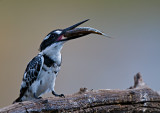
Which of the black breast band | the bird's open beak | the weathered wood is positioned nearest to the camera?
the weathered wood

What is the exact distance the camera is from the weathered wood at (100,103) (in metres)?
1.46

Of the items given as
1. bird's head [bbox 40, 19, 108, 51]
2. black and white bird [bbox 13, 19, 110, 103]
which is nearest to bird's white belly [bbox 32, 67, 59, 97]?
black and white bird [bbox 13, 19, 110, 103]

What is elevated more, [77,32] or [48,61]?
[77,32]

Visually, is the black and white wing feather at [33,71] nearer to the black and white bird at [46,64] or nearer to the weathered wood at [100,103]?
the black and white bird at [46,64]

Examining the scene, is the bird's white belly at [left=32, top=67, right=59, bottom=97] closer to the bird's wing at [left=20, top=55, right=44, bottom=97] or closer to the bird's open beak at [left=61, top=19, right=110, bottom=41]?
the bird's wing at [left=20, top=55, right=44, bottom=97]

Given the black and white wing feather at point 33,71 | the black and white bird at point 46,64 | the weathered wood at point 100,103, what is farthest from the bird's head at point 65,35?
the weathered wood at point 100,103

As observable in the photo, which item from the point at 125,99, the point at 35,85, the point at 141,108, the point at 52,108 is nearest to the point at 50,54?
the point at 35,85

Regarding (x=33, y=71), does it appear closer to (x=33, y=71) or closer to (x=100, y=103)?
(x=33, y=71)

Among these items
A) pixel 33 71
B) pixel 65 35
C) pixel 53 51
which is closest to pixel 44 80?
pixel 33 71

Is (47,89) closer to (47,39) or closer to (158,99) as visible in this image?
(47,39)

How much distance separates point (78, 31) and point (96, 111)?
1.68 feet

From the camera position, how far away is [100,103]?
157 centimetres

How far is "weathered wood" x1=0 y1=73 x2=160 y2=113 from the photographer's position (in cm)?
146

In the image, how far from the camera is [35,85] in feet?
5.65
